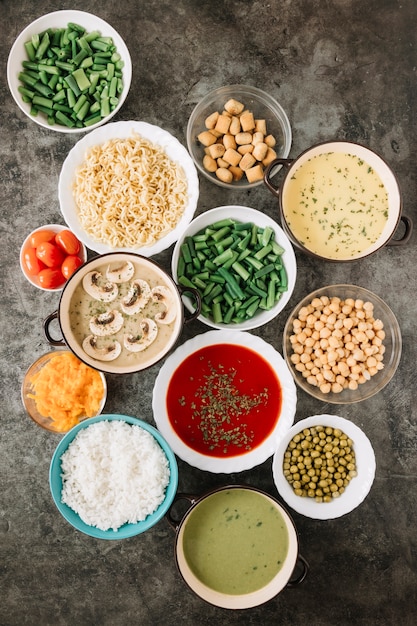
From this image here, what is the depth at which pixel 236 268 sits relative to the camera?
3.18 metres

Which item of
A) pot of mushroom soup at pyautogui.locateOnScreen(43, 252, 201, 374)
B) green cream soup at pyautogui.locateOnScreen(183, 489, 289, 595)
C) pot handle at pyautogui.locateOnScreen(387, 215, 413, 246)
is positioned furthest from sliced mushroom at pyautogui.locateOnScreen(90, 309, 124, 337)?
pot handle at pyautogui.locateOnScreen(387, 215, 413, 246)

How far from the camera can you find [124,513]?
3.02 meters

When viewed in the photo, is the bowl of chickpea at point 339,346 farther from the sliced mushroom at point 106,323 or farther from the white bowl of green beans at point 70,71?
the white bowl of green beans at point 70,71

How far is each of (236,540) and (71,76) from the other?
2.99 metres

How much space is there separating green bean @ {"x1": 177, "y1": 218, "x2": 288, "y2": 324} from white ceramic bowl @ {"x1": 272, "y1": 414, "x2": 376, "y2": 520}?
781 mm

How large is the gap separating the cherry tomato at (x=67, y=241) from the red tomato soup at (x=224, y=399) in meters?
0.97

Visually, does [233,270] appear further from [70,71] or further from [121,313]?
[70,71]

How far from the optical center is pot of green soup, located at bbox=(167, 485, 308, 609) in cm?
313

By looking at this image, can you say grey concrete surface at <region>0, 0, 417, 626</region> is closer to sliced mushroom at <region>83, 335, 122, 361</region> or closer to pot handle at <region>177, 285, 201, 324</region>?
pot handle at <region>177, 285, 201, 324</region>

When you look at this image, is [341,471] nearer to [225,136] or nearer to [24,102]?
[225,136]

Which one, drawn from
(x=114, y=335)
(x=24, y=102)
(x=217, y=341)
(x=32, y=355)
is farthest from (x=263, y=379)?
(x=24, y=102)

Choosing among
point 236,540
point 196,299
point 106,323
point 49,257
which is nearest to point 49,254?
point 49,257

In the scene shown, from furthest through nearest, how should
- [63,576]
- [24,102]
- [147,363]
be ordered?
[63,576]
[24,102]
[147,363]

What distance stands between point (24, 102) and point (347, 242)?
2.15 meters
